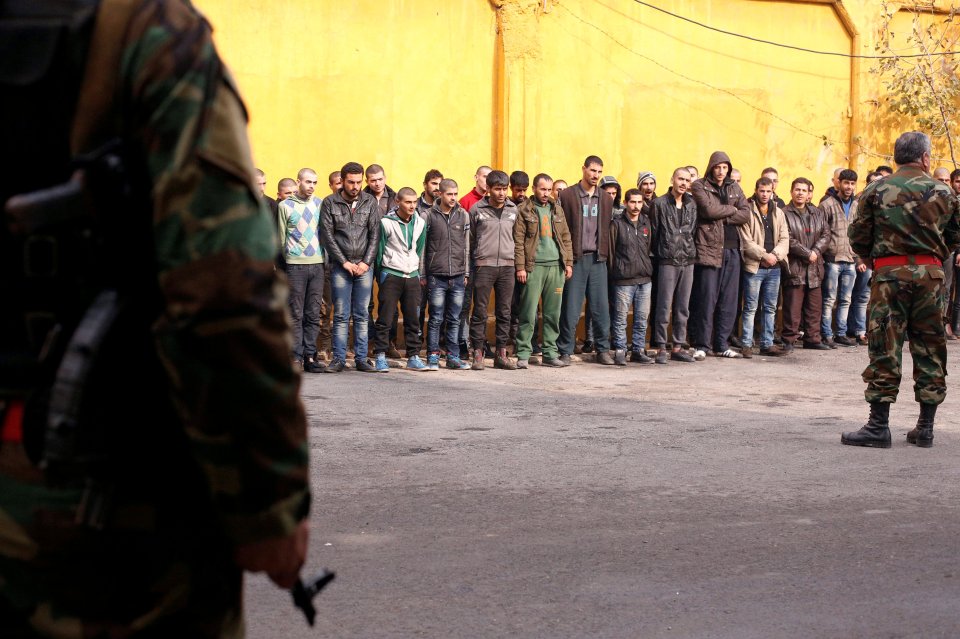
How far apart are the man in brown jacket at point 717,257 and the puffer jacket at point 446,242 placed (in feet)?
9.11

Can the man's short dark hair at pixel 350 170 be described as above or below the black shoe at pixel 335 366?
above

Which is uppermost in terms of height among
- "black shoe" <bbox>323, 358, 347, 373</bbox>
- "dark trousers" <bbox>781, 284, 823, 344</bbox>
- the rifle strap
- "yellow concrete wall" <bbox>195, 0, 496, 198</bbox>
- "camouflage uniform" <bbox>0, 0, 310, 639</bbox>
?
"yellow concrete wall" <bbox>195, 0, 496, 198</bbox>

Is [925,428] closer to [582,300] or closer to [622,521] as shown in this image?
[622,521]

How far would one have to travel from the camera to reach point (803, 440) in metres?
8.72

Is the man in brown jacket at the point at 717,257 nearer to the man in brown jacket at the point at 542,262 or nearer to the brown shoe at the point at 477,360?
the man in brown jacket at the point at 542,262

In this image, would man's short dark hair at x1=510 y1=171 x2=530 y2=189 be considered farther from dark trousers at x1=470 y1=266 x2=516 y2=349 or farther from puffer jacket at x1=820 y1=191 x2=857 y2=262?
puffer jacket at x1=820 y1=191 x2=857 y2=262

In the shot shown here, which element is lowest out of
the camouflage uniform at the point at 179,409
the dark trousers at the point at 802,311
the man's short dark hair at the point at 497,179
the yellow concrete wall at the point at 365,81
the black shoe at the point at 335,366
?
the black shoe at the point at 335,366

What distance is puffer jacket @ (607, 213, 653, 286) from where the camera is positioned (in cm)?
1370

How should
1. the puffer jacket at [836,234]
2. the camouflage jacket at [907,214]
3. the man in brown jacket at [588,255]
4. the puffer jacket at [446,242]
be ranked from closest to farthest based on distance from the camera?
1. the camouflage jacket at [907,214]
2. the puffer jacket at [446,242]
3. the man in brown jacket at [588,255]
4. the puffer jacket at [836,234]

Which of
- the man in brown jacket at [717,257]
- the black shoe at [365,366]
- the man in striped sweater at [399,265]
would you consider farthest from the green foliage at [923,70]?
the black shoe at [365,366]

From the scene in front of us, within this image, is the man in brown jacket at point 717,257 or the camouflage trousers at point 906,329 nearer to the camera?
the camouflage trousers at point 906,329

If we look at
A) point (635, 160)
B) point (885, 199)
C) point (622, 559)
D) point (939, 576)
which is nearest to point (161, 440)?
point (622, 559)

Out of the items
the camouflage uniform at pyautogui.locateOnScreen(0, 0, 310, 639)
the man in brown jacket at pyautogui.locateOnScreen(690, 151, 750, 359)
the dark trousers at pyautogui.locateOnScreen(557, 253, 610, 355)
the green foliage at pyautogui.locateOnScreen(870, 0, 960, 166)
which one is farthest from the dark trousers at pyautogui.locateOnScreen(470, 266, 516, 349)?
the camouflage uniform at pyautogui.locateOnScreen(0, 0, 310, 639)

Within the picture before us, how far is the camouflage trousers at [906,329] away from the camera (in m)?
8.16
